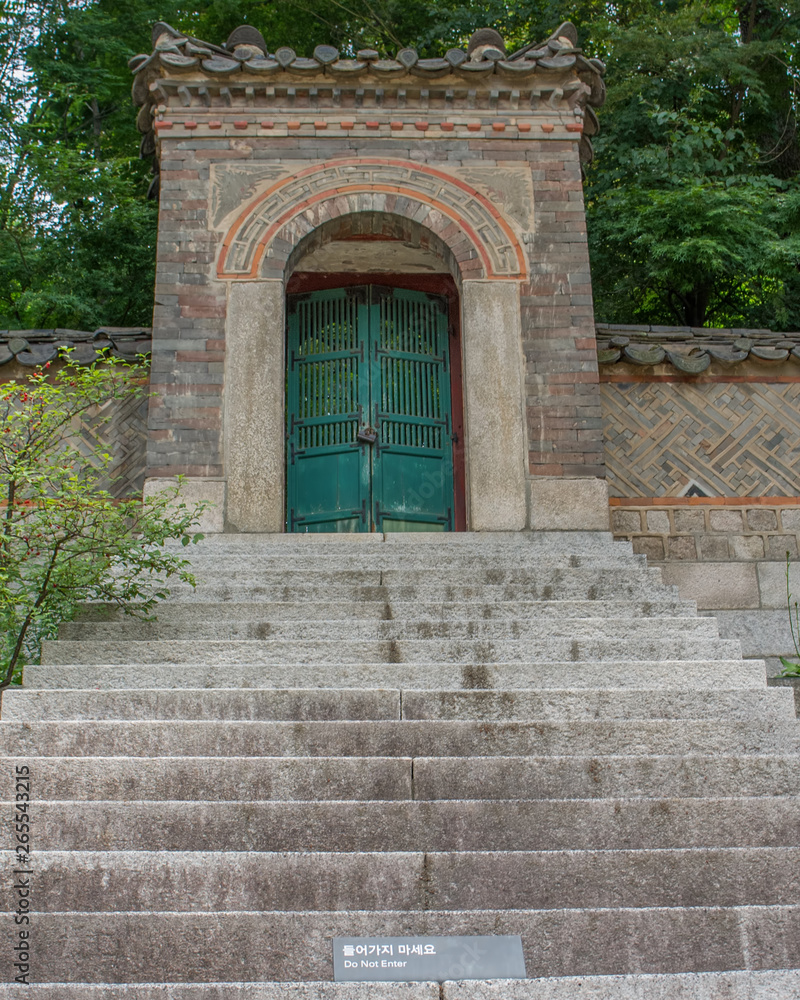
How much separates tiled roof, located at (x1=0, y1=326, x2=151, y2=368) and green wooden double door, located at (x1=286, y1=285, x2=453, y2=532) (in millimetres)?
1560

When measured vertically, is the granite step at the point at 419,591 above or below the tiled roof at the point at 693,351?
below

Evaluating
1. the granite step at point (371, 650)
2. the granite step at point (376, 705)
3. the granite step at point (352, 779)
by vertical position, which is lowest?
the granite step at point (352, 779)

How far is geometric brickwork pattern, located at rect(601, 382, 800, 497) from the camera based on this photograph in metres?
9.53

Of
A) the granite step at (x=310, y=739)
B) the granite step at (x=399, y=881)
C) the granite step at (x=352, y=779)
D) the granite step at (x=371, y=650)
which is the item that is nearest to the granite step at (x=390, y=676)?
the granite step at (x=371, y=650)

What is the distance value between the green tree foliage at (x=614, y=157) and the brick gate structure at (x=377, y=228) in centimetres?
272

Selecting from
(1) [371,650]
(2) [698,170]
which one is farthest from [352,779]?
(2) [698,170]

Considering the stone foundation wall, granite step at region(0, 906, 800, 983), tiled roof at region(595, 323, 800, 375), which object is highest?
tiled roof at region(595, 323, 800, 375)

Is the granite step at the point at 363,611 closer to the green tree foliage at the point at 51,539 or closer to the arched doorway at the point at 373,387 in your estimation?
the green tree foliage at the point at 51,539

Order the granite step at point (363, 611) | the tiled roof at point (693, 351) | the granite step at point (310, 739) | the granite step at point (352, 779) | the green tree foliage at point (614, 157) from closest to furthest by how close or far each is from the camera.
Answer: the granite step at point (352, 779) → the granite step at point (310, 739) → the granite step at point (363, 611) → the tiled roof at point (693, 351) → the green tree foliage at point (614, 157)

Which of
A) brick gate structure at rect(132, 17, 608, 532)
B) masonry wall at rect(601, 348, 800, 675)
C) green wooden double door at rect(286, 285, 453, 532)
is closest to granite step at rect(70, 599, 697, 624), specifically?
brick gate structure at rect(132, 17, 608, 532)

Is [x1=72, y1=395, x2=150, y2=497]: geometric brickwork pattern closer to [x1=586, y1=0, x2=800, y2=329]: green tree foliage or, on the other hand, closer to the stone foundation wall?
the stone foundation wall

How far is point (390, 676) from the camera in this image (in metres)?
5.34

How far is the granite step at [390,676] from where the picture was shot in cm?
533

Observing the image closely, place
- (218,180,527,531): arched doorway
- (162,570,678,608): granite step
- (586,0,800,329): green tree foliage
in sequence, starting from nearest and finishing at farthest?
1. (162,570,678,608): granite step
2. (218,180,527,531): arched doorway
3. (586,0,800,329): green tree foliage
